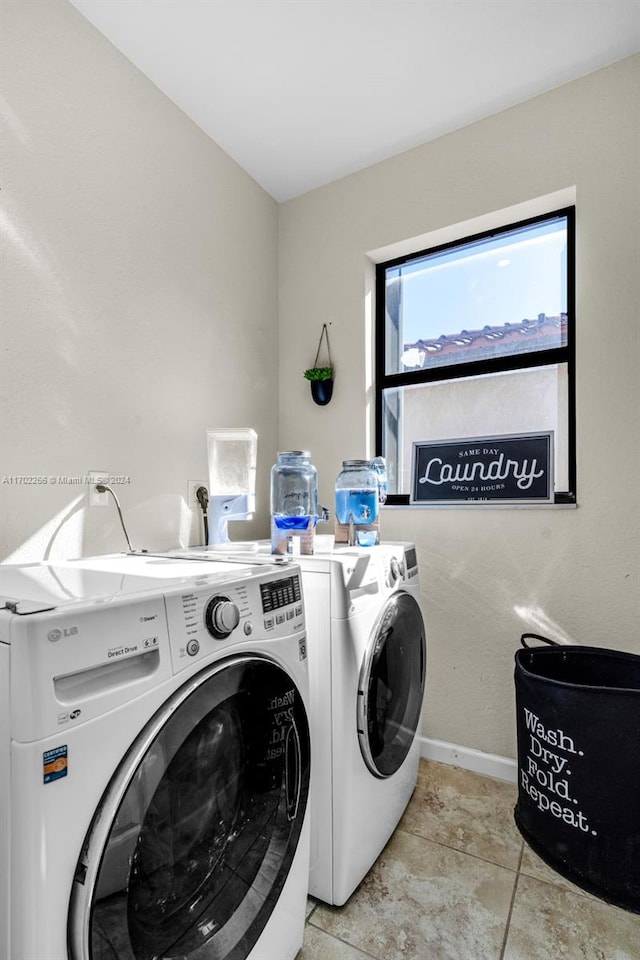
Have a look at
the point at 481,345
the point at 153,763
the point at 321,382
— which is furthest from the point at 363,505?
the point at 153,763

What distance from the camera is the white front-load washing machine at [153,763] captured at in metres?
0.64

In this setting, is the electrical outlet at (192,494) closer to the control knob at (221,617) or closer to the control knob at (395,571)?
the control knob at (395,571)

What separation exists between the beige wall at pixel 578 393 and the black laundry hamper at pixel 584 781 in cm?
37

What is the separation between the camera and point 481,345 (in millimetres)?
2207

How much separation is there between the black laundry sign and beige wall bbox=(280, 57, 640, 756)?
3.2 inches

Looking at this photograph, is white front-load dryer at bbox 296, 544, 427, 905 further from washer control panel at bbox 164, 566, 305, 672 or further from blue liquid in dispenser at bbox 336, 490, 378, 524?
blue liquid in dispenser at bbox 336, 490, 378, 524

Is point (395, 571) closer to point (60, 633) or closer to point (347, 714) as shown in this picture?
point (347, 714)

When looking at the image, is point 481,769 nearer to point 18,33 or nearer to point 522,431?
point 522,431

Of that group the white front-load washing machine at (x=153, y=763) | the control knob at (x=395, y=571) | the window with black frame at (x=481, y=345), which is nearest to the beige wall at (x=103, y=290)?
the white front-load washing machine at (x=153, y=763)

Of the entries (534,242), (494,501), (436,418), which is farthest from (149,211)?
(494,501)

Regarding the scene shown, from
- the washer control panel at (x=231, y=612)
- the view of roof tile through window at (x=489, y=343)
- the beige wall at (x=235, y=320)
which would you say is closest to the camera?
the washer control panel at (x=231, y=612)

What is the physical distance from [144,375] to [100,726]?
1383 mm

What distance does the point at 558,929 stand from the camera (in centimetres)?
126

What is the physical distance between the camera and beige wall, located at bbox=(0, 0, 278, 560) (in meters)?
1.44
